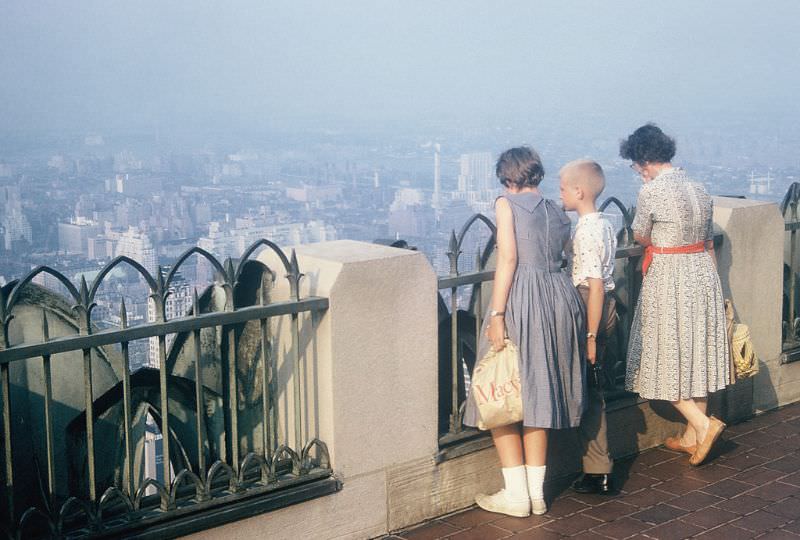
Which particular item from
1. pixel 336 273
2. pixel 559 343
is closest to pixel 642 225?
pixel 559 343

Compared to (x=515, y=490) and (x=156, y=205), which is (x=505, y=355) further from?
(x=156, y=205)

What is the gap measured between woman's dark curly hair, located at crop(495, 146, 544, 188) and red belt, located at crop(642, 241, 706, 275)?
1.12 meters

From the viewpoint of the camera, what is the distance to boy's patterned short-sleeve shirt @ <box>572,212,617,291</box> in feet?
14.9

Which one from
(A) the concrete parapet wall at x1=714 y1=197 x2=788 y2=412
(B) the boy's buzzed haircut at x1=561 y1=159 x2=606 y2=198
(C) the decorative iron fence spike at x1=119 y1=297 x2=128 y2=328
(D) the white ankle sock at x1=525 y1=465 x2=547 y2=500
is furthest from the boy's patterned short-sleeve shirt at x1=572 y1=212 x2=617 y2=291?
(C) the decorative iron fence spike at x1=119 y1=297 x2=128 y2=328

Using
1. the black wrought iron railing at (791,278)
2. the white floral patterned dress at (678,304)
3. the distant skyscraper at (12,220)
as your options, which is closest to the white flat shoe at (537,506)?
the white floral patterned dress at (678,304)

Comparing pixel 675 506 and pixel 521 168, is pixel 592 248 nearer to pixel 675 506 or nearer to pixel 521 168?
pixel 521 168

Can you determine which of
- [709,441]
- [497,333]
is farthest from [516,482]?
[709,441]

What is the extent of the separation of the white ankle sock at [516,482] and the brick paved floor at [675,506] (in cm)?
11

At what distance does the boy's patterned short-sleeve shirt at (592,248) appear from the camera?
14.9 feet

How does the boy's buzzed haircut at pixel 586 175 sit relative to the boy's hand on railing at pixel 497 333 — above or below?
above

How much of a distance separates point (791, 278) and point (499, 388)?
3.33 m

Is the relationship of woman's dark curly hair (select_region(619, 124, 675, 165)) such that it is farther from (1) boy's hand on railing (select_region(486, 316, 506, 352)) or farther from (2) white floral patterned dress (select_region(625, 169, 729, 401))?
(1) boy's hand on railing (select_region(486, 316, 506, 352))

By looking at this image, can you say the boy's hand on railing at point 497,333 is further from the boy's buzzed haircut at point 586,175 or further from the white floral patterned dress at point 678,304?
the white floral patterned dress at point 678,304

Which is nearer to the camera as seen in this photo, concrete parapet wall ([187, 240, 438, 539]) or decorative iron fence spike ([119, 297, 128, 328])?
decorative iron fence spike ([119, 297, 128, 328])
